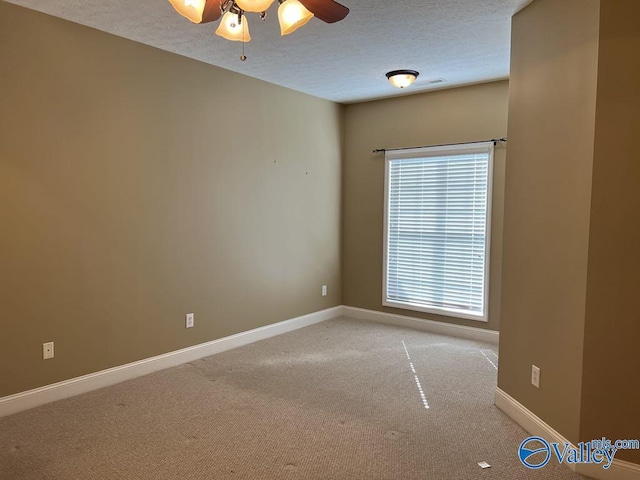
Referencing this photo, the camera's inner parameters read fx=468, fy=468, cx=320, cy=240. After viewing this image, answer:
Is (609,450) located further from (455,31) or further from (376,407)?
(455,31)

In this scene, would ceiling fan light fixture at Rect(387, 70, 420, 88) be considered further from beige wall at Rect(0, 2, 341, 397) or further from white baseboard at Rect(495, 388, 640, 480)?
white baseboard at Rect(495, 388, 640, 480)

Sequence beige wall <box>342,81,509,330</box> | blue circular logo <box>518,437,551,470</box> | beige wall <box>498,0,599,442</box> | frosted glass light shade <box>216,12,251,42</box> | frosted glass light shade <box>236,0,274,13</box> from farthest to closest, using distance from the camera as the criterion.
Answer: beige wall <box>342,81,509,330</box> → blue circular logo <box>518,437,551,470</box> → beige wall <box>498,0,599,442</box> → frosted glass light shade <box>216,12,251,42</box> → frosted glass light shade <box>236,0,274,13</box>

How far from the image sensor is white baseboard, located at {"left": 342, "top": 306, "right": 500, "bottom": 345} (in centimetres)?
492

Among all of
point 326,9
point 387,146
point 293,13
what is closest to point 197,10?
point 293,13

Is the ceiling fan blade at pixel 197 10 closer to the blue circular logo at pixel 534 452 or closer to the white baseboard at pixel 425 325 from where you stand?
the blue circular logo at pixel 534 452

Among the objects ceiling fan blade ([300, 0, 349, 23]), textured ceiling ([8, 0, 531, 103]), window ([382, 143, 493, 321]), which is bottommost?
window ([382, 143, 493, 321])

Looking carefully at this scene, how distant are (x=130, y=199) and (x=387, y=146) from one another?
305 centimetres

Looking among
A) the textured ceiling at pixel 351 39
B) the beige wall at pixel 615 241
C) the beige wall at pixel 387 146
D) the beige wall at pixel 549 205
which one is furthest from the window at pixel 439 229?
the beige wall at pixel 615 241

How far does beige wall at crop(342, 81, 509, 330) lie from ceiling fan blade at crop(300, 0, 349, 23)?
324 centimetres

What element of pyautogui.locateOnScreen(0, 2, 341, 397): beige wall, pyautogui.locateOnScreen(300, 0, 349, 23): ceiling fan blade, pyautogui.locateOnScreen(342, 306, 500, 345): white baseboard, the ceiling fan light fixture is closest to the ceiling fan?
pyautogui.locateOnScreen(300, 0, 349, 23): ceiling fan blade

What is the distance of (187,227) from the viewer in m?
4.13

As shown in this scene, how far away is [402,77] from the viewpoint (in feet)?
14.3

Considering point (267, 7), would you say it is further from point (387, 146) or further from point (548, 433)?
point (387, 146)

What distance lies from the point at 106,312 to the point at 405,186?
3.44 metres
